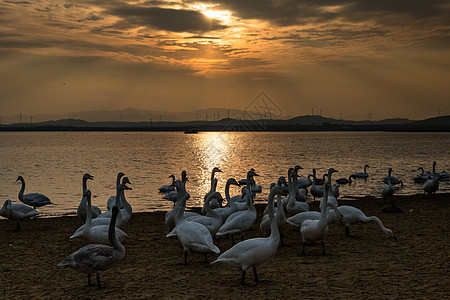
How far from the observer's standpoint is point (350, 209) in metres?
14.5

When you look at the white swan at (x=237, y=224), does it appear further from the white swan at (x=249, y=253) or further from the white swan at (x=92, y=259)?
the white swan at (x=92, y=259)

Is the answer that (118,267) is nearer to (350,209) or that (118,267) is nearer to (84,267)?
(84,267)

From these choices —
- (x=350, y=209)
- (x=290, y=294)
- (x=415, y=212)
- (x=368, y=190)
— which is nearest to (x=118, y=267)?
(x=290, y=294)

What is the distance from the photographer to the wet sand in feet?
30.2

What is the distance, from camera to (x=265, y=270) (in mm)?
10820

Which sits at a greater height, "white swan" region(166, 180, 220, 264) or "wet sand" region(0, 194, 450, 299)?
"white swan" region(166, 180, 220, 264)

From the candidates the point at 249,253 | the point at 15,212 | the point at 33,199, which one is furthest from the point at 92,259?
the point at 33,199

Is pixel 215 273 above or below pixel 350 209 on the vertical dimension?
below

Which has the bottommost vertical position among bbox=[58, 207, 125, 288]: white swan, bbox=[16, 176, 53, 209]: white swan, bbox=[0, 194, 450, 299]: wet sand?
bbox=[16, 176, 53, 209]: white swan

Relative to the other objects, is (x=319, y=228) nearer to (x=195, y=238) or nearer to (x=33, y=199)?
(x=195, y=238)

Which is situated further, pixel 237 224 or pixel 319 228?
pixel 237 224

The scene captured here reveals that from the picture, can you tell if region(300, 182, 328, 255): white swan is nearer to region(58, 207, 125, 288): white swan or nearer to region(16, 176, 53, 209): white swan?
region(58, 207, 125, 288): white swan

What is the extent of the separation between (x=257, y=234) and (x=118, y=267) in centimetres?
557

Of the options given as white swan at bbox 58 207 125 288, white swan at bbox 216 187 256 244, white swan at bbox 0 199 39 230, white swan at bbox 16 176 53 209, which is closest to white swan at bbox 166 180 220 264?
white swan at bbox 216 187 256 244
